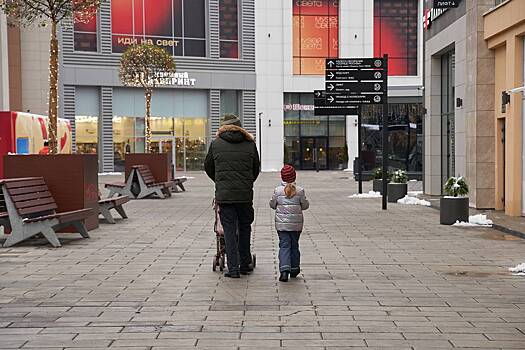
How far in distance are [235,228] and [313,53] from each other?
155ft

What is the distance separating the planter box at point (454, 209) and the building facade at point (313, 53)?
39.4m

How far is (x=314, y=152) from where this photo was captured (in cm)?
5634

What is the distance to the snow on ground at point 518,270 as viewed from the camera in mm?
9285

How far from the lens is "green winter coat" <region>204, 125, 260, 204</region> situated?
8922 millimetres

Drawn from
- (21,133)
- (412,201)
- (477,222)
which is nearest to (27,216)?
(477,222)

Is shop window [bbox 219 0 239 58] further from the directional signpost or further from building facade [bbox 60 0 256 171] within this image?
the directional signpost

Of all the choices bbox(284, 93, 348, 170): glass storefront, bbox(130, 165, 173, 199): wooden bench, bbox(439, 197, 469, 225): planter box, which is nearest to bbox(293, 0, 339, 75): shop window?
bbox(284, 93, 348, 170): glass storefront

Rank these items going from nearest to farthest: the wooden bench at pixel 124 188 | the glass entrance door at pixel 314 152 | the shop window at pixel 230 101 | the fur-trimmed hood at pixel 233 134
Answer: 1. the fur-trimmed hood at pixel 233 134
2. the wooden bench at pixel 124 188
3. the shop window at pixel 230 101
4. the glass entrance door at pixel 314 152

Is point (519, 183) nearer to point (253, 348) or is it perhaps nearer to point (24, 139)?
point (253, 348)

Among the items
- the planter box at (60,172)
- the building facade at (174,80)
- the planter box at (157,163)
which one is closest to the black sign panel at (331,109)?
the planter box at (157,163)

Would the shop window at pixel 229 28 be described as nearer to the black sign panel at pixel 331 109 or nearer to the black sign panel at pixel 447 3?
the black sign panel at pixel 331 109

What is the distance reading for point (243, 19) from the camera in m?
53.1

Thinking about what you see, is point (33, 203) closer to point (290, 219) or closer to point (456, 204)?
point (290, 219)

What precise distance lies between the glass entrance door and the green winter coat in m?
47.1
